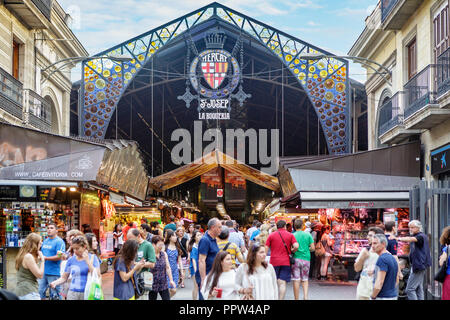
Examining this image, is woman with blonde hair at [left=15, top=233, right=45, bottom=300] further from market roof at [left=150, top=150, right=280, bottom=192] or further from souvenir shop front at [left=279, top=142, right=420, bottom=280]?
market roof at [left=150, top=150, right=280, bottom=192]

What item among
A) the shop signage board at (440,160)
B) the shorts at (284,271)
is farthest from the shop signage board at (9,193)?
the shop signage board at (440,160)

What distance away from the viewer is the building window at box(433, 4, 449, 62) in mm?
17906

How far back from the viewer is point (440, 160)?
18.7 metres

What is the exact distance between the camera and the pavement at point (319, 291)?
50.4ft

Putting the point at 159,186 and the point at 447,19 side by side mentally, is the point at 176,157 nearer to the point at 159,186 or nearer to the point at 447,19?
the point at 159,186

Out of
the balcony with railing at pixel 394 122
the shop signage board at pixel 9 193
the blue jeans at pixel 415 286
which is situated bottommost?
the blue jeans at pixel 415 286

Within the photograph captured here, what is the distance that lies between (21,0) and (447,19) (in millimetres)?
11899

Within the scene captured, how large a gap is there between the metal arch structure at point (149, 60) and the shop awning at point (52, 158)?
7.47 m

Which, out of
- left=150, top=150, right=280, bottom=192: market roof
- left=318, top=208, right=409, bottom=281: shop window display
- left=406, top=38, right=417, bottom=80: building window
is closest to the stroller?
left=318, top=208, right=409, bottom=281: shop window display

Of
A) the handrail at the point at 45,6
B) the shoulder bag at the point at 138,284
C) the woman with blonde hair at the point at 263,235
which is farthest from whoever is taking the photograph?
the handrail at the point at 45,6

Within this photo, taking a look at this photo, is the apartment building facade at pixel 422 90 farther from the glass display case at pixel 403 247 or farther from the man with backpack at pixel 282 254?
the man with backpack at pixel 282 254

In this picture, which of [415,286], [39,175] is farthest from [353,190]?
[39,175]

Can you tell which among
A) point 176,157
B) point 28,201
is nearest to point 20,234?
point 28,201

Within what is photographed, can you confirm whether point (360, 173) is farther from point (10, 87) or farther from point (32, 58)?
point (32, 58)
